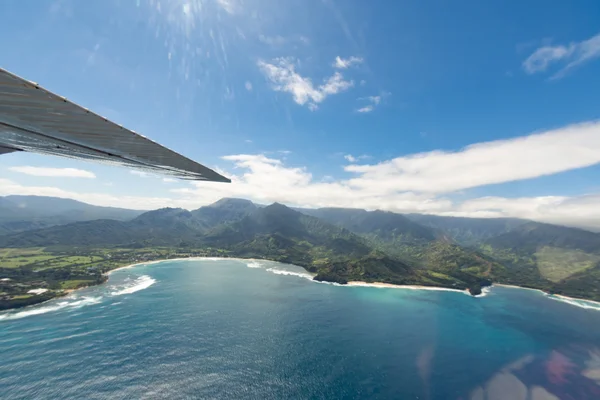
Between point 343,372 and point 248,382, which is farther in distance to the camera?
point 343,372

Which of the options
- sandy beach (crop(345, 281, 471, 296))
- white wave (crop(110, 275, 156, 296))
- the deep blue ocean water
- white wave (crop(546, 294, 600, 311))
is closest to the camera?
the deep blue ocean water

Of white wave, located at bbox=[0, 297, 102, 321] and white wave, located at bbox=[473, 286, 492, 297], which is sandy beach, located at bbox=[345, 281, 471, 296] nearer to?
white wave, located at bbox=[473, 286, 492, 297]

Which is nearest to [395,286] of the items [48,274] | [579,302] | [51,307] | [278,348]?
[579,302]

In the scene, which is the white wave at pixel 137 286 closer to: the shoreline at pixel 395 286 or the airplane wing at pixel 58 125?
the shoreline at pixel 395 286

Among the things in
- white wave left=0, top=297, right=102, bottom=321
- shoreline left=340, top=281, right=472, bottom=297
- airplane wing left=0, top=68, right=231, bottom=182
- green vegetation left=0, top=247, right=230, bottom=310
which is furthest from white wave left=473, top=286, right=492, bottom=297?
green vegetation left=0, top=247, right=230, bottom=310

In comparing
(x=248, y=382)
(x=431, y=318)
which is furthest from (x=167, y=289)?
(x=431, y=318)

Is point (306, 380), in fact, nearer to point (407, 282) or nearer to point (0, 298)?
point (0, 298)

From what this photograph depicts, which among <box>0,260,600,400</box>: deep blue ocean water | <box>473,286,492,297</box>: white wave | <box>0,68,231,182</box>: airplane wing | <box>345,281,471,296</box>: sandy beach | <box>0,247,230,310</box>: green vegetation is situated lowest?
<box>0,247,230,310</box>: green vegetation
